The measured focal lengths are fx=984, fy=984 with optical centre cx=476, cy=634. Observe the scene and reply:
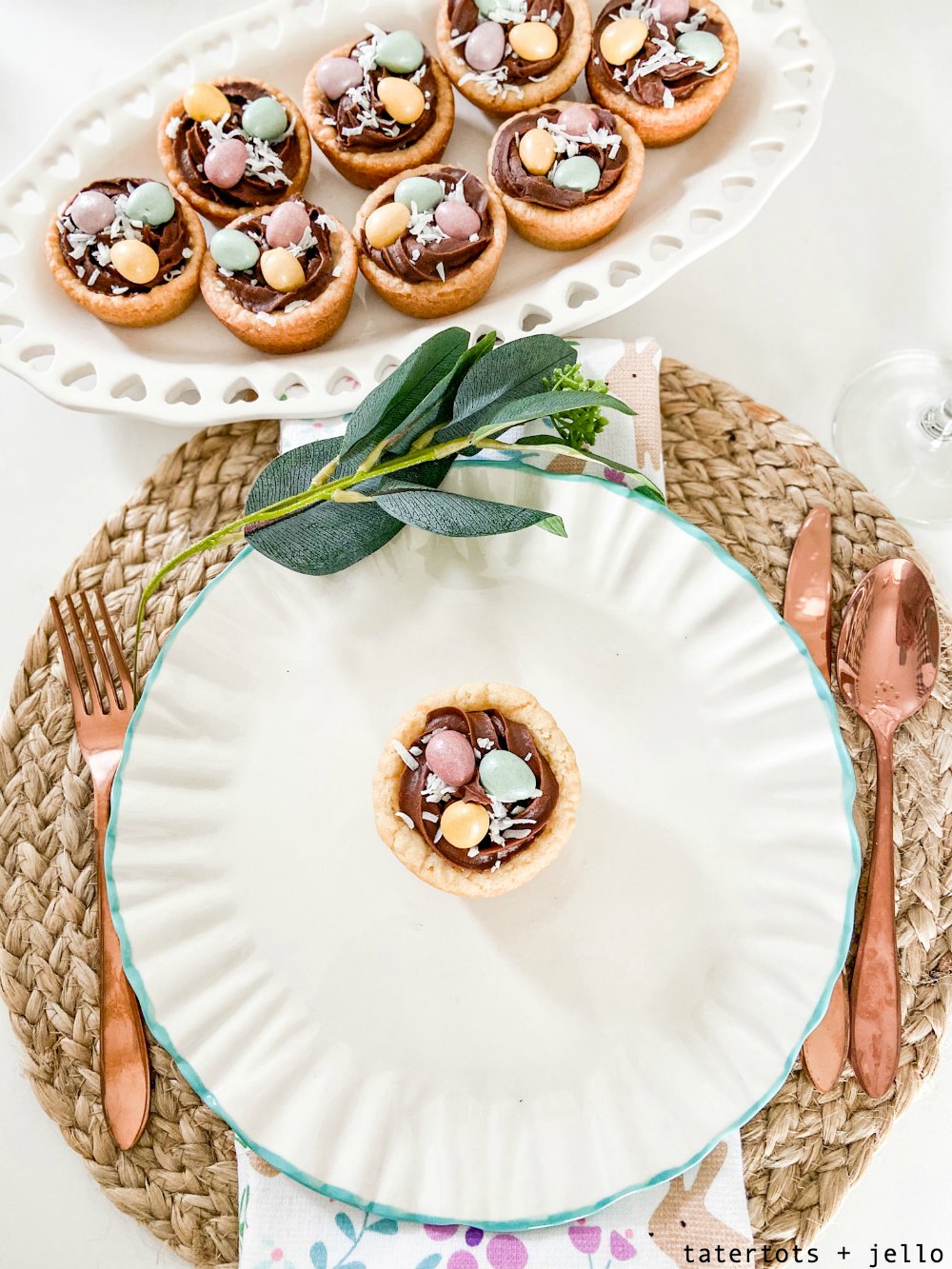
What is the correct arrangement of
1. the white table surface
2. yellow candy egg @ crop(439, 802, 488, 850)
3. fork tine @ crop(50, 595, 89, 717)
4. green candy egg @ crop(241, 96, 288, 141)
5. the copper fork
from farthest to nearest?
the white table surface → green candy egg @ crop(241, 96, 288, 141) → fork tine @ crop(50, 595, 89, 717) → the copper fork → yellow candy egg @ crop(439, 802, 488, 850)

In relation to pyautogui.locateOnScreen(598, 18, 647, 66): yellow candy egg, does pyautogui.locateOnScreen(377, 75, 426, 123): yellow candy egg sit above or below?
below

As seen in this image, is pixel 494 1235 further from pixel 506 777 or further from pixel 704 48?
pixel 704 48

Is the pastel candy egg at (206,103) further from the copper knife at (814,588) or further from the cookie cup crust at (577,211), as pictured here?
the copper knife at (814,588)

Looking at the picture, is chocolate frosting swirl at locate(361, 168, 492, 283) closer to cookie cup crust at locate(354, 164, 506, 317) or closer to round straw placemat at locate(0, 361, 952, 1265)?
cookie cup crust at locate(354, 164, 506, 317)

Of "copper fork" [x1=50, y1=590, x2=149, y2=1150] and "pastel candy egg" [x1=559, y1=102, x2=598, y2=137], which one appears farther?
"pastel candy egg" [x1=559, y1=102, x2=598, y2=137]

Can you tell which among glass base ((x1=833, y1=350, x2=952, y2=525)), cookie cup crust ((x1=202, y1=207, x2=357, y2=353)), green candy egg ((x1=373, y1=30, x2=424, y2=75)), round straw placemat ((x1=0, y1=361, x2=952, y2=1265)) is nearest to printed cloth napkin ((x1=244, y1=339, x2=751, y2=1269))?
round straw placemat ((x1=0, y1=361, x2=952, y2=1265))

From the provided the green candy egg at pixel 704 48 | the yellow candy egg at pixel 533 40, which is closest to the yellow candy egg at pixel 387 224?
the yellow candy egg at pixel 533 40

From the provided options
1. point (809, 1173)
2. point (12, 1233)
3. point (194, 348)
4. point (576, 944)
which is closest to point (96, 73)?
point (194, 348)
